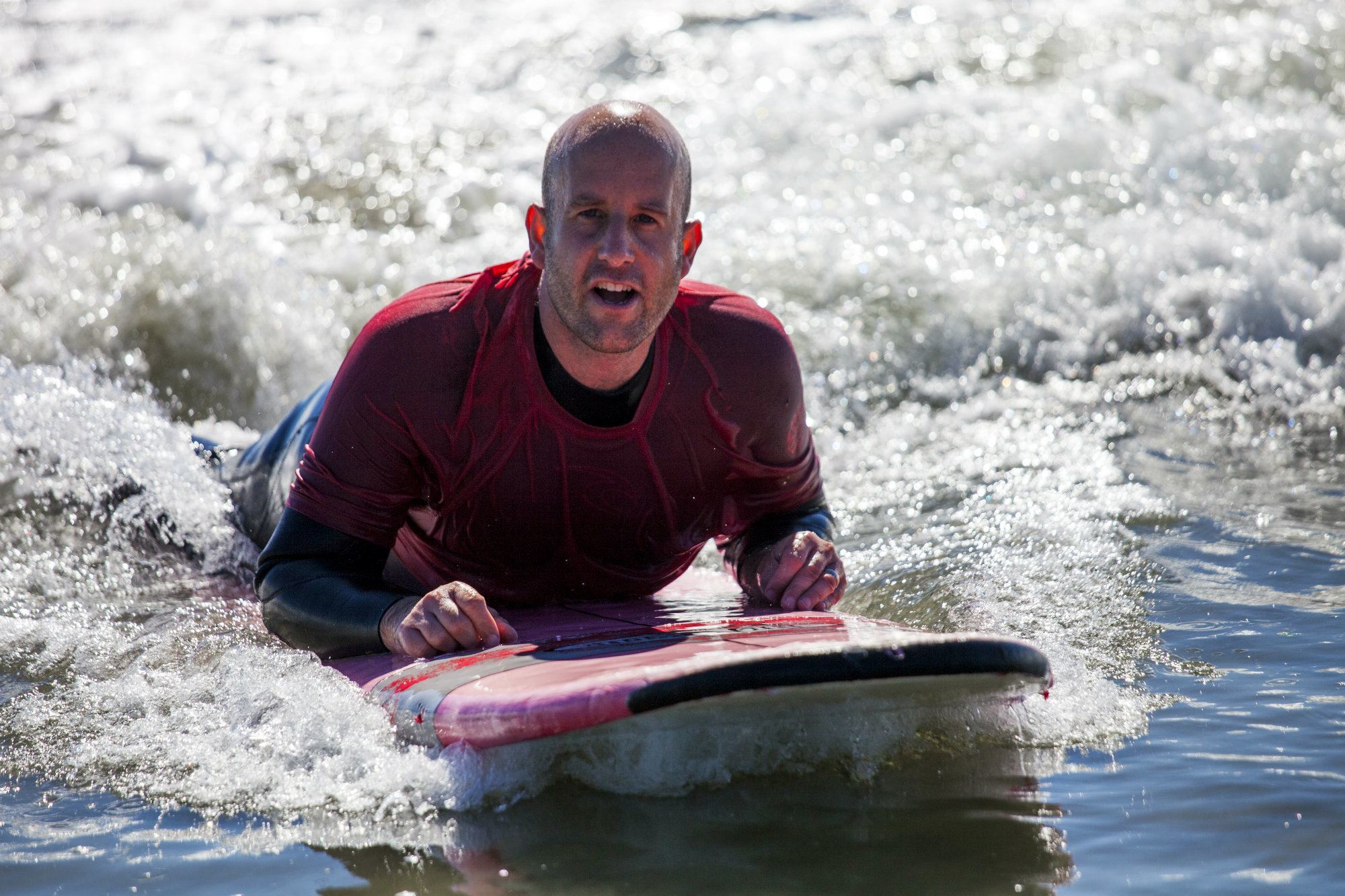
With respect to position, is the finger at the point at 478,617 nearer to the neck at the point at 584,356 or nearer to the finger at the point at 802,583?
the neck at the point at 584,356

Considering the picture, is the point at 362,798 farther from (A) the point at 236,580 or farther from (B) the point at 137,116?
(B) the point at 137,116

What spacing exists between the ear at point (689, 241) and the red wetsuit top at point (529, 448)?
162 mm

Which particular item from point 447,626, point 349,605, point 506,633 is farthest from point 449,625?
point 349,605

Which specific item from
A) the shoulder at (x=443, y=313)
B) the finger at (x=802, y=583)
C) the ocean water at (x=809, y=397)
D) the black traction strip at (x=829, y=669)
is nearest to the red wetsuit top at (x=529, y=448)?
the shoulder at (x=443, y=313)

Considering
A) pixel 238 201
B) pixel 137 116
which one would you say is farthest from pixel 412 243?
pixel 137 116

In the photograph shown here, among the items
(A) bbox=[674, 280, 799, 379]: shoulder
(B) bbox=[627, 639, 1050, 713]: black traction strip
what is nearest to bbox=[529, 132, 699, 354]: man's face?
(A) bbox=[674, 280, 799, 379]: shoulder

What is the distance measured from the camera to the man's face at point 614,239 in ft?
9.09

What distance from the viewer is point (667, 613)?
3.09 m

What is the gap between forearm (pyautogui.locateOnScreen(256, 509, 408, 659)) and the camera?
2.90 metres

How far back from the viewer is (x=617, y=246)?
9.05ft

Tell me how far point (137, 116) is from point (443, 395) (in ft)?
25.5

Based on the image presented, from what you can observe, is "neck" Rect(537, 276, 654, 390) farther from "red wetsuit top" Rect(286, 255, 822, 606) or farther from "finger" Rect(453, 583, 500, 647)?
"finger" Rect(453, 583, 500, 647)

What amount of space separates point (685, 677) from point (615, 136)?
1114 millimetres

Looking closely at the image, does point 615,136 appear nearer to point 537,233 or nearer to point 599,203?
point 599,203
